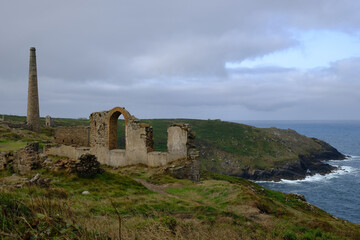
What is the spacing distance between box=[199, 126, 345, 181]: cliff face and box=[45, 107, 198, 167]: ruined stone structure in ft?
153

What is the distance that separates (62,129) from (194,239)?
23.1 m

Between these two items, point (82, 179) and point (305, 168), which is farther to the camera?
point (305, 168)

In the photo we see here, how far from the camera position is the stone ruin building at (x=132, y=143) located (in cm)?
1777

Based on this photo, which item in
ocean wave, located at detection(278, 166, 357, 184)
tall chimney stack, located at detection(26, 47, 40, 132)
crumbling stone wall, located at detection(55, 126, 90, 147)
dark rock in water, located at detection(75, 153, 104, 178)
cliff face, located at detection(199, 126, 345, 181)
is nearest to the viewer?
dark rock in water, located at detection(75, 153, 104, 178)

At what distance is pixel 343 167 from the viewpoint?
69.9 meters

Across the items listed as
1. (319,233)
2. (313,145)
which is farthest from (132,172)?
(313,145)

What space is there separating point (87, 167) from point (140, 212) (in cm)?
553

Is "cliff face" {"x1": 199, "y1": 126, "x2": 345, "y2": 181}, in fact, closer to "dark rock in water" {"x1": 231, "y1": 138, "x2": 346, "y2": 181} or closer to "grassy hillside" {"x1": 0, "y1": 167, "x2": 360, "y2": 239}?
"dark rock in water" {"x1": 231, "y1": 138, "x2": 346, "y2": 181}

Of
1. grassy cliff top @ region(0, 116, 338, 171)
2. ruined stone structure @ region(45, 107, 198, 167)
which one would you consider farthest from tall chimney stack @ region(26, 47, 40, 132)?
ruined stone structure @ region(45, 107, 198, 167)

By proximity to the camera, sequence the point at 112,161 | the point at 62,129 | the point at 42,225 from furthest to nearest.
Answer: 1. the point at 62,129
2. the point at 112,161
3. the point at 42,225

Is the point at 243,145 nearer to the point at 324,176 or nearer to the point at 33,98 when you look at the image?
the point at 324,176

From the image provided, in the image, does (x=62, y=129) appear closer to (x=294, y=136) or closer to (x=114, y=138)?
(x=114, y=138)

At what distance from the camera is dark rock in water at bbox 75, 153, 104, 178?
12.8m

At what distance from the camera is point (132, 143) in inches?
755
